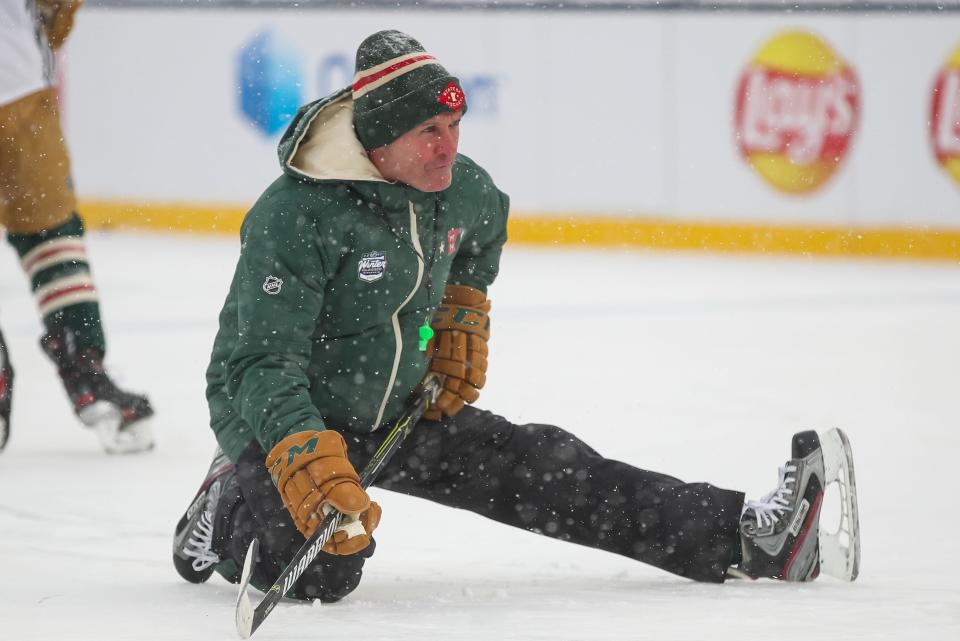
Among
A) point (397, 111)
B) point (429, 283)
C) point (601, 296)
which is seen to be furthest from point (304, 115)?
point (601, 296)

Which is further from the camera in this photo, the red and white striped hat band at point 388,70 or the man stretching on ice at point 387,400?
the red and white striped hat band at point 388,70

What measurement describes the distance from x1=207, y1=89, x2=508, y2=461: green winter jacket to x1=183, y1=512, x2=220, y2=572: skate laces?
131 mm

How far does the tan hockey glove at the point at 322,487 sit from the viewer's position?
2.18 metres

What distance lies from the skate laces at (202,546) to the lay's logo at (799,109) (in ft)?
17.4

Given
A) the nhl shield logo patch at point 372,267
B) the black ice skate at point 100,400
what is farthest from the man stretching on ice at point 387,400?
the black ice skate at point 100,400

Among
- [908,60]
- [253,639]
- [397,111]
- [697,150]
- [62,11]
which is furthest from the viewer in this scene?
[697,150]

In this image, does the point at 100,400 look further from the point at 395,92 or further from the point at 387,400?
the point at 395,92

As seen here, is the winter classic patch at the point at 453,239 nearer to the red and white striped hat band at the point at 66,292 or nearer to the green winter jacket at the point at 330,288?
the green winter jacket at the point at 330,288

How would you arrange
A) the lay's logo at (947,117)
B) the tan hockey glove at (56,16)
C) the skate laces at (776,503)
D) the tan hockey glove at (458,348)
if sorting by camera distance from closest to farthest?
1. the skate laces at (776,503)
2. the tan hockey glove at (458,348)
3. the tan hockey glove at (56,16)
4. the lay's logo at (947,117)

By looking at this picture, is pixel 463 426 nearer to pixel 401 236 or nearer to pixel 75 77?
pixel 401 236

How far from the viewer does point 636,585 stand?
8.36ft

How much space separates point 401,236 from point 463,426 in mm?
365

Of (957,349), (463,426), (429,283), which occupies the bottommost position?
(957,349)

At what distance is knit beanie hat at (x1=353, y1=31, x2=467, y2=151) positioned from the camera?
240 cm
